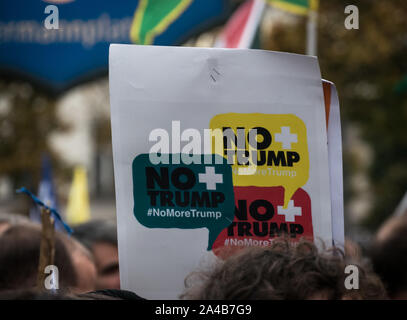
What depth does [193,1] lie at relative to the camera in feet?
14.9

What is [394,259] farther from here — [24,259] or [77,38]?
[77,38]

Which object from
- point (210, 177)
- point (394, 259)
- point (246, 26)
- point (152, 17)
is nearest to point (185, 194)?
point (210, 177)

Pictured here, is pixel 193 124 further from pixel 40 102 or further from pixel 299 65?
pixel 40 102

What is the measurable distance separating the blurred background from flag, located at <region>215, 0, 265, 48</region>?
1 centimetres

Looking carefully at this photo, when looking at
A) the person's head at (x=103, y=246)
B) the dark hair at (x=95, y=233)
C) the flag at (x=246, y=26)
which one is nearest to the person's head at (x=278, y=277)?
the person's head at (x=103, y=246)

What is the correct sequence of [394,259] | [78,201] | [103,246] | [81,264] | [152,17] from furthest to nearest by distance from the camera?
[78,201], [152,17], [103,246], [394,259], [81,264]

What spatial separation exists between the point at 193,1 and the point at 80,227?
2025 millimetres

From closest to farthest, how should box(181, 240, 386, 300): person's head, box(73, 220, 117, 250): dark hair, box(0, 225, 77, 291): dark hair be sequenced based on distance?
box(181, 240, 386, 300): person's head
box(0, 225, 77, 291): dark hair
box(73, 220, 117, 250): dark hair

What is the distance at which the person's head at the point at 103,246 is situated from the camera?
293 cm

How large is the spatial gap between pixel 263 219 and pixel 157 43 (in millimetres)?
3062

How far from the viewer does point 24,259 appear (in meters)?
1.90

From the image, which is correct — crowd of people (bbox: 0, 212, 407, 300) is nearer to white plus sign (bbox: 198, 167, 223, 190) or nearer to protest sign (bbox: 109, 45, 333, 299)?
protest sign (bbox: 109, 45, 333, 299)

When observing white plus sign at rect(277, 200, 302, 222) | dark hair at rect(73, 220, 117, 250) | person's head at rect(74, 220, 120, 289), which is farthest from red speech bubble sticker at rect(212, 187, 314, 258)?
dark hair at rect(73, 220, 117, 250)

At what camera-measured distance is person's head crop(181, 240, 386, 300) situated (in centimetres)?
118
